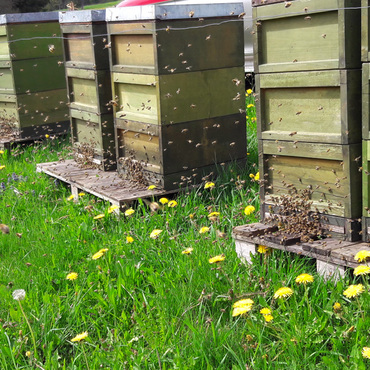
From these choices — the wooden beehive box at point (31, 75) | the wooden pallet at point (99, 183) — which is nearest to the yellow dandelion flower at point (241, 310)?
the wooden pallet at point (99, 183)

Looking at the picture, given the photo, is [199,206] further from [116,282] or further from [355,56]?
[355,56]

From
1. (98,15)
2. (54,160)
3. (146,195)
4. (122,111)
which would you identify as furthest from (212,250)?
(54,160)

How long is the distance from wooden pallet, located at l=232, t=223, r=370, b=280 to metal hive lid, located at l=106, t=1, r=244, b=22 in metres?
1.54

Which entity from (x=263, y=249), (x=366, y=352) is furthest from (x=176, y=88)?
(x=366, y=352)

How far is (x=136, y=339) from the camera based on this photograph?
8.09ft

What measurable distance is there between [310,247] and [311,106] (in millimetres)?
708

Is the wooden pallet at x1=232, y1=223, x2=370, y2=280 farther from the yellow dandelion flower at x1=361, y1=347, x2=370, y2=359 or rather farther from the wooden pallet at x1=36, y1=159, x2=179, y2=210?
the wooden pallet at x1=36, y1=159, x2=179, y2=210

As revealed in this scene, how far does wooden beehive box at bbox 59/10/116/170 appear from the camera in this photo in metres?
4.79

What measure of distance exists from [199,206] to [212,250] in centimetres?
90

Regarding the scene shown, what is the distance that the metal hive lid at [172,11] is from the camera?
397cm

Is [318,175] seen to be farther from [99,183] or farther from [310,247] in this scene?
[99,183]

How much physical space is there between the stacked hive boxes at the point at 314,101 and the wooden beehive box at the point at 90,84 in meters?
1.84

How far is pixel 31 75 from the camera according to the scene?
6.39 meters

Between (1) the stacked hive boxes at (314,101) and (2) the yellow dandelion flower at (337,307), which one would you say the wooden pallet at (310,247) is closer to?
(1) the stacked hive boxes at (314,101)
